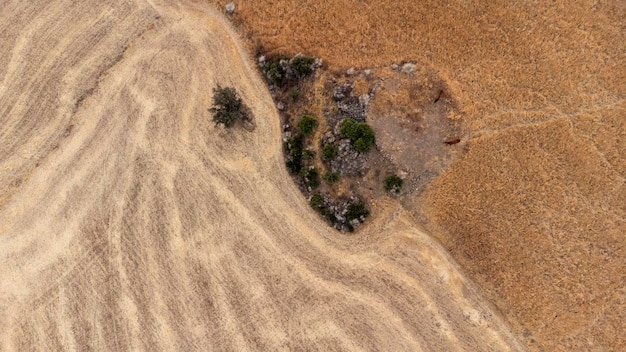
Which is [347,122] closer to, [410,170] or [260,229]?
[410,170]

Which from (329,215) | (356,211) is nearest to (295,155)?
Result: (329,215)

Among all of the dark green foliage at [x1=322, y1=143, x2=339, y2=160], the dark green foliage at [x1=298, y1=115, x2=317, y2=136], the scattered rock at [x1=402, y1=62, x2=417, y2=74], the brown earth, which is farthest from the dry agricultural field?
the dark green foliage at [x1=322, y1=143, x2=339, y2=160]

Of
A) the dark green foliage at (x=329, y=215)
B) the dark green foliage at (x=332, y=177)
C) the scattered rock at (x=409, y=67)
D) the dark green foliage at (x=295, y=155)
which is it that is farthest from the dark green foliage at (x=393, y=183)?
the scattered rock at (x=409, y=67)

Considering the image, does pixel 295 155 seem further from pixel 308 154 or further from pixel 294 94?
pixel 294 94

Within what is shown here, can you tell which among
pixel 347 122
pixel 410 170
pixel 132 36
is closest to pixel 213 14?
pixel 132 36

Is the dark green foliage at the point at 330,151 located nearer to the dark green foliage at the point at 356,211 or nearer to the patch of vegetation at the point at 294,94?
the dark green foliage at the point at 356,211
